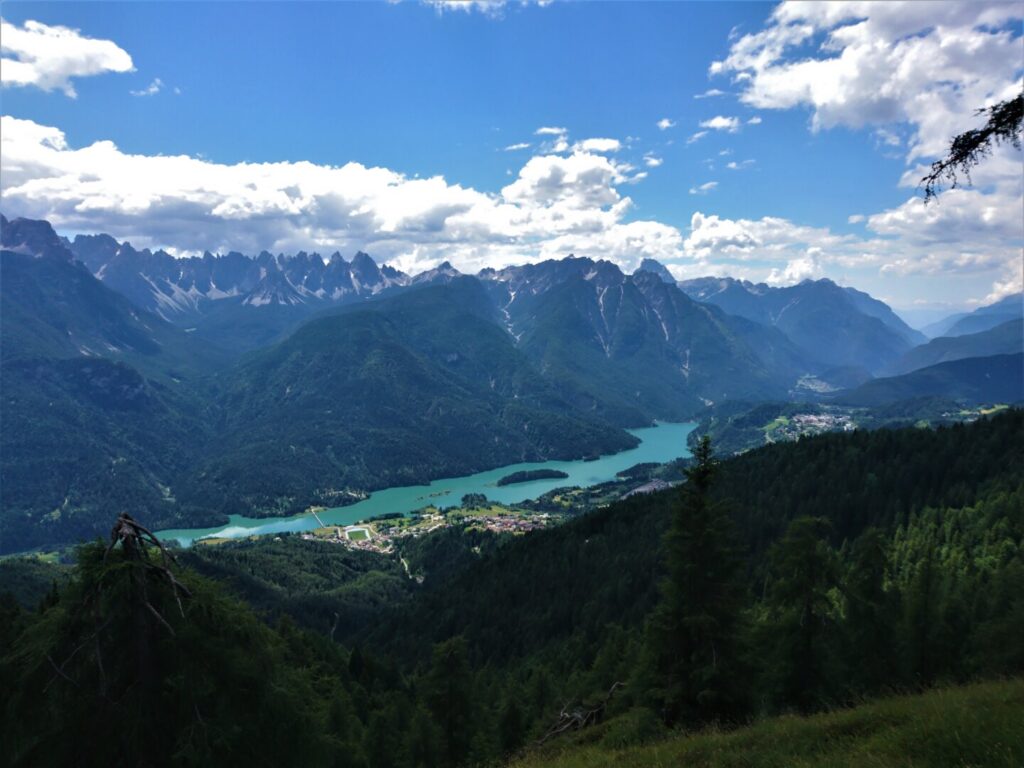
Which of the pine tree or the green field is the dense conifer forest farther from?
the green field

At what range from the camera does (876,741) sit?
1087 cm

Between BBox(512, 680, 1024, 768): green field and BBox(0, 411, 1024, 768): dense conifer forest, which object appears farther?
BBox(512, 680, 1024, 768): green field

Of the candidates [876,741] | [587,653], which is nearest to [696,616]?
Result: [876,741]

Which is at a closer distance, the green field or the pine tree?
the green field

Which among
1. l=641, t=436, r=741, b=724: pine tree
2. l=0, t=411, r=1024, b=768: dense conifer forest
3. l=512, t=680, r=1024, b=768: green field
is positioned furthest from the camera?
l=641, t=436, r=741, b=724: pine tree

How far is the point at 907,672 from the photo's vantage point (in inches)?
1198

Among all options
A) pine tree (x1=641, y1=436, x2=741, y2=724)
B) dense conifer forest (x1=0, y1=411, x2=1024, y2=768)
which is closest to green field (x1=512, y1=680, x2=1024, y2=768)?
dense conifer forest (x1=0, y1=411, x2=1024, y2=768)

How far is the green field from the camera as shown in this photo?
938 cm

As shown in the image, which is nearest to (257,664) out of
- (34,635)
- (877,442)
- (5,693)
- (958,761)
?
(34,635)

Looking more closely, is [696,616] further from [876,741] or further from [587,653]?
[587,653]

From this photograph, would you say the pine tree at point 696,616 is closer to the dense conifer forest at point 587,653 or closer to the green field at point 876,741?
the dense conifer forest at point 587,653

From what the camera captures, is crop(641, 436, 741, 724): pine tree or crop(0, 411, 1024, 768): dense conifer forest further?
crop(641, 436, 741, 724): pine tree

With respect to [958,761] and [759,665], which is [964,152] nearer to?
[958,761]

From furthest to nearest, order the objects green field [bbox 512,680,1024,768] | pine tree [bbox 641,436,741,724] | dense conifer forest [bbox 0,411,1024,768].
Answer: pine tree [bbox 641,436,741,724] < green field [bbox 512,680,1024,768] < dense conifer forest [bbox 0,411,1024,768]
